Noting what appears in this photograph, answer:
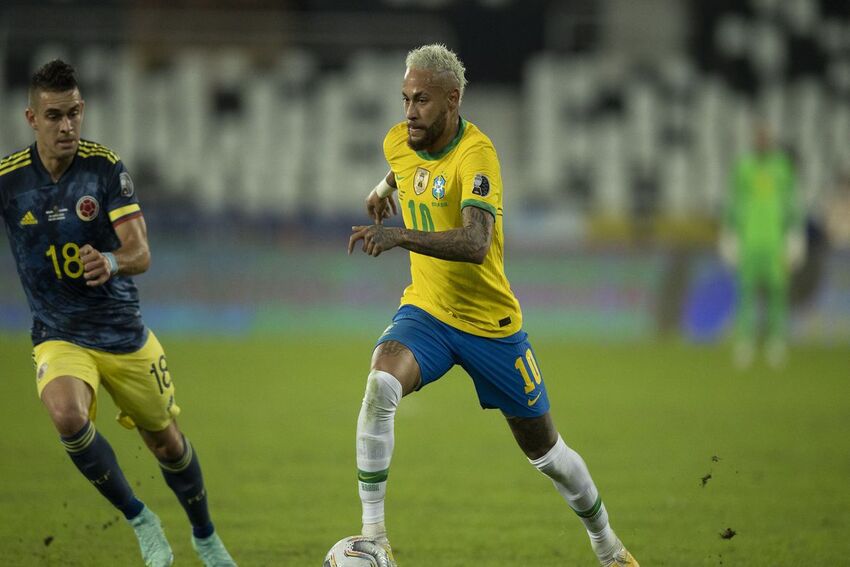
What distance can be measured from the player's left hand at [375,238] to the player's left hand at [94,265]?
1.04 metres

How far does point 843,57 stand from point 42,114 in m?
16.0

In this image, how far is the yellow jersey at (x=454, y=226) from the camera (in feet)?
16.8

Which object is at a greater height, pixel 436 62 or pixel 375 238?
pixel 436 62

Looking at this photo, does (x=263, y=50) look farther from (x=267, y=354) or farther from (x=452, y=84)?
(x=452, y=84)

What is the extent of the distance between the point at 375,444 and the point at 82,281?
1.48 meters

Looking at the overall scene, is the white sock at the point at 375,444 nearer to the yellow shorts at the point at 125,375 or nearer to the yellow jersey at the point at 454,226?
the yellow jersey at the point at 454,226

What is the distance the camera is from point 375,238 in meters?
4.59

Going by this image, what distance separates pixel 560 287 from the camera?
52.3 ft

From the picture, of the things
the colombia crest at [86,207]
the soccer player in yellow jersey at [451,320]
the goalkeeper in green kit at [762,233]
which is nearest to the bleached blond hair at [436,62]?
the soccer player in yellow jersey at [451,320]

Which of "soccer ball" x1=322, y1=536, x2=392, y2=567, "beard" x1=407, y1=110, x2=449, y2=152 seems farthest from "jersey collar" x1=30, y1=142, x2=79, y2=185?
"soccer ball" x1=322, y1=536, x2=392, y2=567

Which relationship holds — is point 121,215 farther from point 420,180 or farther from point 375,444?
point 375,444

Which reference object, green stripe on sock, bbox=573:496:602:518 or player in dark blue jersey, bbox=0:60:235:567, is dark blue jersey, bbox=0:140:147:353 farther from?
green stripe on sock, bbox=573:496:602:518

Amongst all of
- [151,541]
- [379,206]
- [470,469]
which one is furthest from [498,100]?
[151,541]

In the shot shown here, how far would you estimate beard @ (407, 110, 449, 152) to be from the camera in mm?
→ 5133
